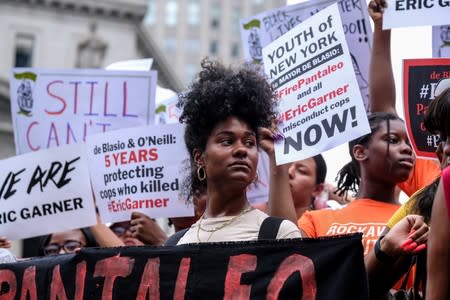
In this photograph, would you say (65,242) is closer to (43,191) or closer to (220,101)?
(43,191)

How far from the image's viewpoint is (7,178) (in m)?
5.60

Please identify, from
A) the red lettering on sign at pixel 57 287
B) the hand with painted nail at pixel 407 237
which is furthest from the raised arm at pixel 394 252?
the red lettering on sign at pixel 57 287

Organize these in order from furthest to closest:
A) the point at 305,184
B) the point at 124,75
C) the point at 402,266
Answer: the point at 124,75, the point at 305,184, the point at 402,266

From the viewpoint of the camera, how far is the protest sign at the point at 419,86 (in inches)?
166

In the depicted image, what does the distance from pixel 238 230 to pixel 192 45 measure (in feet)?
254

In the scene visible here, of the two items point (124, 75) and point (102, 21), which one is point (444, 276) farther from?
point (102, 21)

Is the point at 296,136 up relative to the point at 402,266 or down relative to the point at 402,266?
up

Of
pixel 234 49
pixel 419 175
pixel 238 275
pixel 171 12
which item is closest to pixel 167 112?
pixel 419 175

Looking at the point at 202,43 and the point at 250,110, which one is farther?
the point at 202,43

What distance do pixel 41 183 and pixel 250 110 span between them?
2.24 metres

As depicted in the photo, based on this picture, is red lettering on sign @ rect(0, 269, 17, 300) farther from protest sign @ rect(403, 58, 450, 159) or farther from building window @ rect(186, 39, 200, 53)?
building window @ rect(186, 39, 200, 53)

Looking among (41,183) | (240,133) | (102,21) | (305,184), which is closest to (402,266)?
(240,133)

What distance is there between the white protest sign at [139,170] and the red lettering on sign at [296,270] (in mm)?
1834

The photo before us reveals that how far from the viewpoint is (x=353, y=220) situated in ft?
13.4
